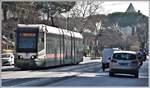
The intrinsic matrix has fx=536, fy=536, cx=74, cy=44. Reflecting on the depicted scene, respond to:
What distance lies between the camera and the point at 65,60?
44.7 m

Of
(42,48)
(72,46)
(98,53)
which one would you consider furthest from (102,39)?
(42,48)

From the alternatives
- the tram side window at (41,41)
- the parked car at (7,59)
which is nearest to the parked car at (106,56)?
the tram side window at (41,41)

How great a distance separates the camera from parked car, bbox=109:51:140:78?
3112 centimetres

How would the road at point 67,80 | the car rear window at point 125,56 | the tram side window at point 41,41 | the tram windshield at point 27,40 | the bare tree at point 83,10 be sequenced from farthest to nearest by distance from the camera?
the bare tree at point 83,10 < the tram side window at point 41,41 < the tram windshield at point 27,40 < the car rear window at point 125,56 < the road at point 67,80

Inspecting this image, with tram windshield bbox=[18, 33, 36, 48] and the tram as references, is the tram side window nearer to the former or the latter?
the tram

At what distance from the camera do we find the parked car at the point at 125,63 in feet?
102

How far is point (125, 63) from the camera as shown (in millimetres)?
31125

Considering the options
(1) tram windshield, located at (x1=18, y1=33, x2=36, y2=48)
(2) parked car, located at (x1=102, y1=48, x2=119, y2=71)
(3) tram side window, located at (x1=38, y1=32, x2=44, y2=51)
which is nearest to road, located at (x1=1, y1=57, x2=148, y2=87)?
(3) tram side window, located at (x1=38, y1=32, x2=44, y2=51)

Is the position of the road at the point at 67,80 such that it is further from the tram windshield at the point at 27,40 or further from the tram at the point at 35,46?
the tram windshield at the point at 27,40

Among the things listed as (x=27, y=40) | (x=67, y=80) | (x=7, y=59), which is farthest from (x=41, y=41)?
(x=7, y=59)

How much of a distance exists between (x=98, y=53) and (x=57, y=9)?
2376cm

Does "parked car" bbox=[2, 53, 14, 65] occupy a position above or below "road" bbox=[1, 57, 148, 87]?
above

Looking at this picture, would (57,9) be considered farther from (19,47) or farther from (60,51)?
(19,47)

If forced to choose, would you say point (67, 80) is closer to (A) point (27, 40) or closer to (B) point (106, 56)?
(A) point (27, 40)
